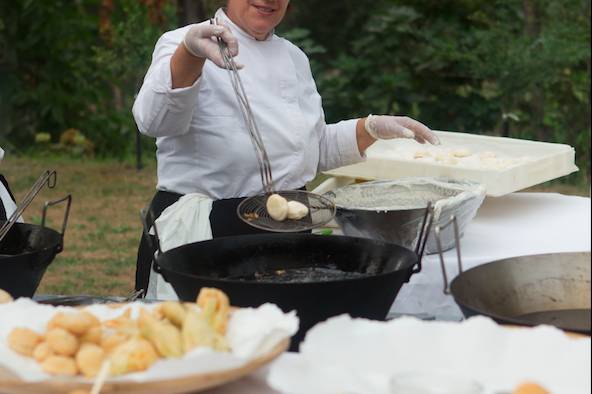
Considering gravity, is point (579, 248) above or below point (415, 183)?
below

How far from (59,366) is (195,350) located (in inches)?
6.2

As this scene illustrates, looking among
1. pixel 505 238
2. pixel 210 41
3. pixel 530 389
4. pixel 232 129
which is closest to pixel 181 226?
pixel 232 129

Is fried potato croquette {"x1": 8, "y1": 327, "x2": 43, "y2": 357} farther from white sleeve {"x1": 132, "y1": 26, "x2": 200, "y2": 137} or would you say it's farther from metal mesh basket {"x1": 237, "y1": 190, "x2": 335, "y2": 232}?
white sleeve {"x1": 132, "y1": 26, "x2": 200, "y2": 137}

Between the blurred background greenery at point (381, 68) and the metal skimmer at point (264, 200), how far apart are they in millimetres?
3467

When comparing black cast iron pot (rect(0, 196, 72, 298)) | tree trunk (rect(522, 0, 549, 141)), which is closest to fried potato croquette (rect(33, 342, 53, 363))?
black cast iron pot (rect(0, 196, 72, 298))

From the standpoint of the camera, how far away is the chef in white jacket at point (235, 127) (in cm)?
207

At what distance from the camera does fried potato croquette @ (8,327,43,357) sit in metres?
1.20

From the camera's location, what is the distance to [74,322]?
47.3 inches

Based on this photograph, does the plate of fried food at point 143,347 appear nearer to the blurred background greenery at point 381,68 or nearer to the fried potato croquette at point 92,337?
the fried potato croquette at point 92,337

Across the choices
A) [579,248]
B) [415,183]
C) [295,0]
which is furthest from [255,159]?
[295,0]

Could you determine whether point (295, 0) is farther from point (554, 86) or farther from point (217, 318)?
point (217, 318)

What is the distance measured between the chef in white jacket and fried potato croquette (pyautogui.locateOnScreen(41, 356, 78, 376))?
0.89m

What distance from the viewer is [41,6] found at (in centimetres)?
646

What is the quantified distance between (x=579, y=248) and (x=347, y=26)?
5854 millimetres
